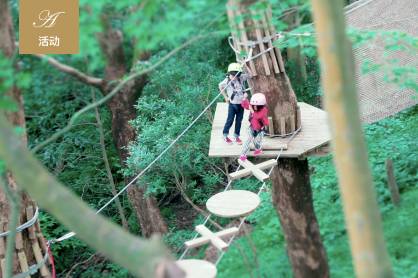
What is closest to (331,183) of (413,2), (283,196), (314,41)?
(283,196)

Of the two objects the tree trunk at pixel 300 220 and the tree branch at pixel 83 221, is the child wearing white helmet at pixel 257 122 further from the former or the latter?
the tree branch at pixel 83 221

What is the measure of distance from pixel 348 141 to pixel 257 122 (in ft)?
8.36

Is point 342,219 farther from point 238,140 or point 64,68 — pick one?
point 64,68

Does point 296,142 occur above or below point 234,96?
below

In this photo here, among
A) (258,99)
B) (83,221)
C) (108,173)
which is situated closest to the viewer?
Answer: (83,221)

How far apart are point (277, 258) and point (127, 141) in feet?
9.30

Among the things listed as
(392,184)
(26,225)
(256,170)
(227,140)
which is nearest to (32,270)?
(26,225)

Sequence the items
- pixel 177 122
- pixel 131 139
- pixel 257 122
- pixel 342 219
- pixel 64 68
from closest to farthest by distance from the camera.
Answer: pixel 64 68 → pixel 257 122 → pixel 342 219 → pixel 177 122 → pixel 131 139

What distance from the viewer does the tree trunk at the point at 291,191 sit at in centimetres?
519

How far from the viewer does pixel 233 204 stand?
15.3 ft

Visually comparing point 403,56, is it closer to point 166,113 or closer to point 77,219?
point 166,113

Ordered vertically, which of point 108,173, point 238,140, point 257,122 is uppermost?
point 257,122

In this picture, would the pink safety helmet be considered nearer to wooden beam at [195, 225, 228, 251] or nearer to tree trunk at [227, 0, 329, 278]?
tree trunk at [227, 0, 329, 278]

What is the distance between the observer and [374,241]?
8.88ft
